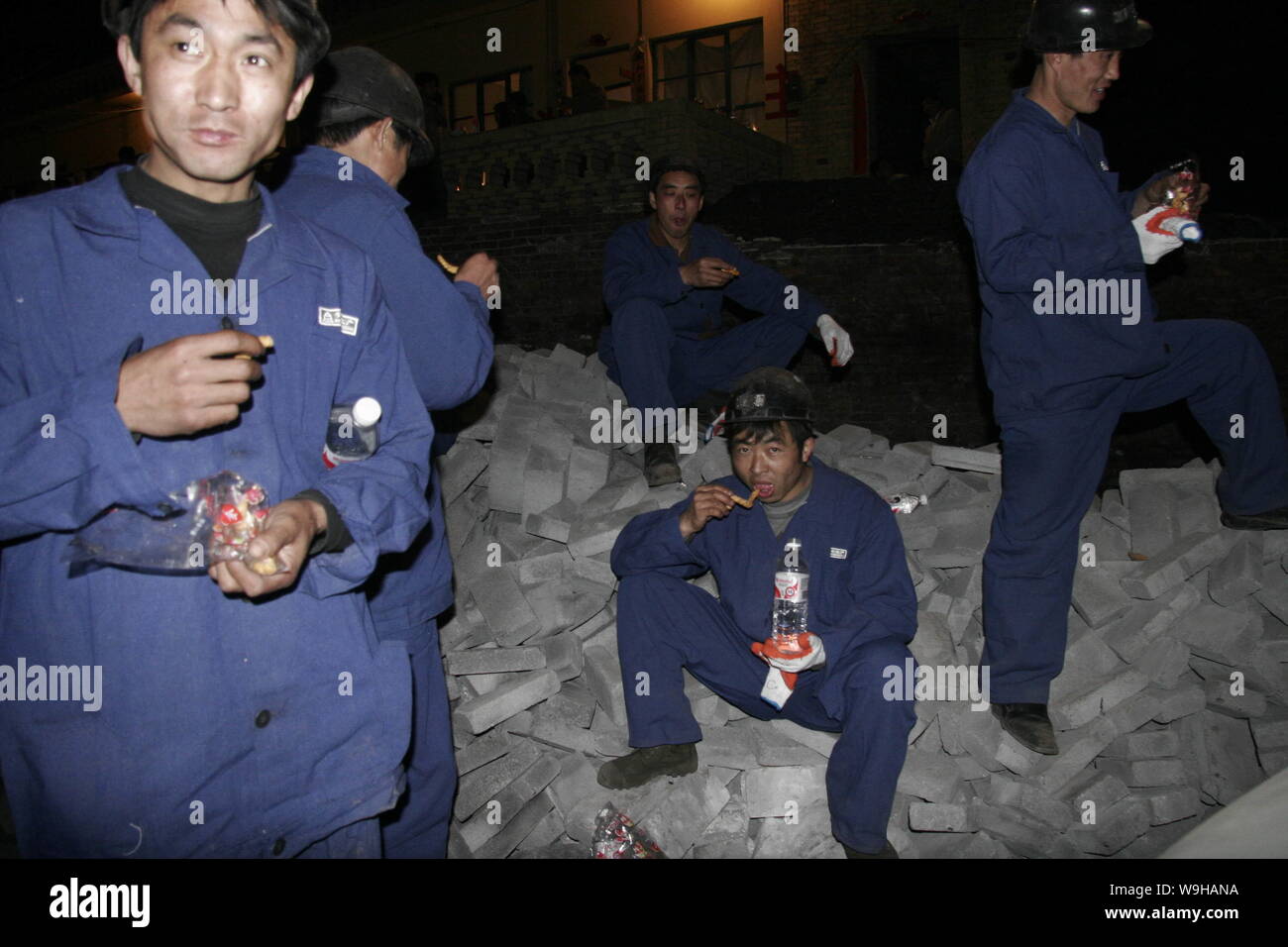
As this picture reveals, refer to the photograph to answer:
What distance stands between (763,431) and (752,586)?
61cm

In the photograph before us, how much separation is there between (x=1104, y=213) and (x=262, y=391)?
3.03 metres

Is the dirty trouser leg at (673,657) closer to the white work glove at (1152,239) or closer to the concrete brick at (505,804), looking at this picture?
the concrete brick at (505,804)

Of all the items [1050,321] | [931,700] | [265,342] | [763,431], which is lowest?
[931,700]

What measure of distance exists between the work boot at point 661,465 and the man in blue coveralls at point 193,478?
293 centimetres

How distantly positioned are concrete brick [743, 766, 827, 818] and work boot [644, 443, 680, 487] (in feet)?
5.14

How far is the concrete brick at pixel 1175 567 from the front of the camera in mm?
3947

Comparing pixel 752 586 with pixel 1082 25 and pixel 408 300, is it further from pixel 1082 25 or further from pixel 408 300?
pixel 1082 25

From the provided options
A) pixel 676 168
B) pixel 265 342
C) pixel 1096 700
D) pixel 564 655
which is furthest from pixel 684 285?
pixel 265 342

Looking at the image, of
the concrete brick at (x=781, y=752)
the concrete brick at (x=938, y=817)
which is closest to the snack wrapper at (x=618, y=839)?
the concrete brick at (x=781, y=752)

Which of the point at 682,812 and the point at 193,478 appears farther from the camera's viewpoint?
the point at 682,812

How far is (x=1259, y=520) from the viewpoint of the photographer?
12.8ft

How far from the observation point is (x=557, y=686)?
A: 12.5 feet

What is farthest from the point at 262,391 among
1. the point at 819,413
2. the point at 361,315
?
the point at 819,413

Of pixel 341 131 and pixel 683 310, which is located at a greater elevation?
pixel 341 131
